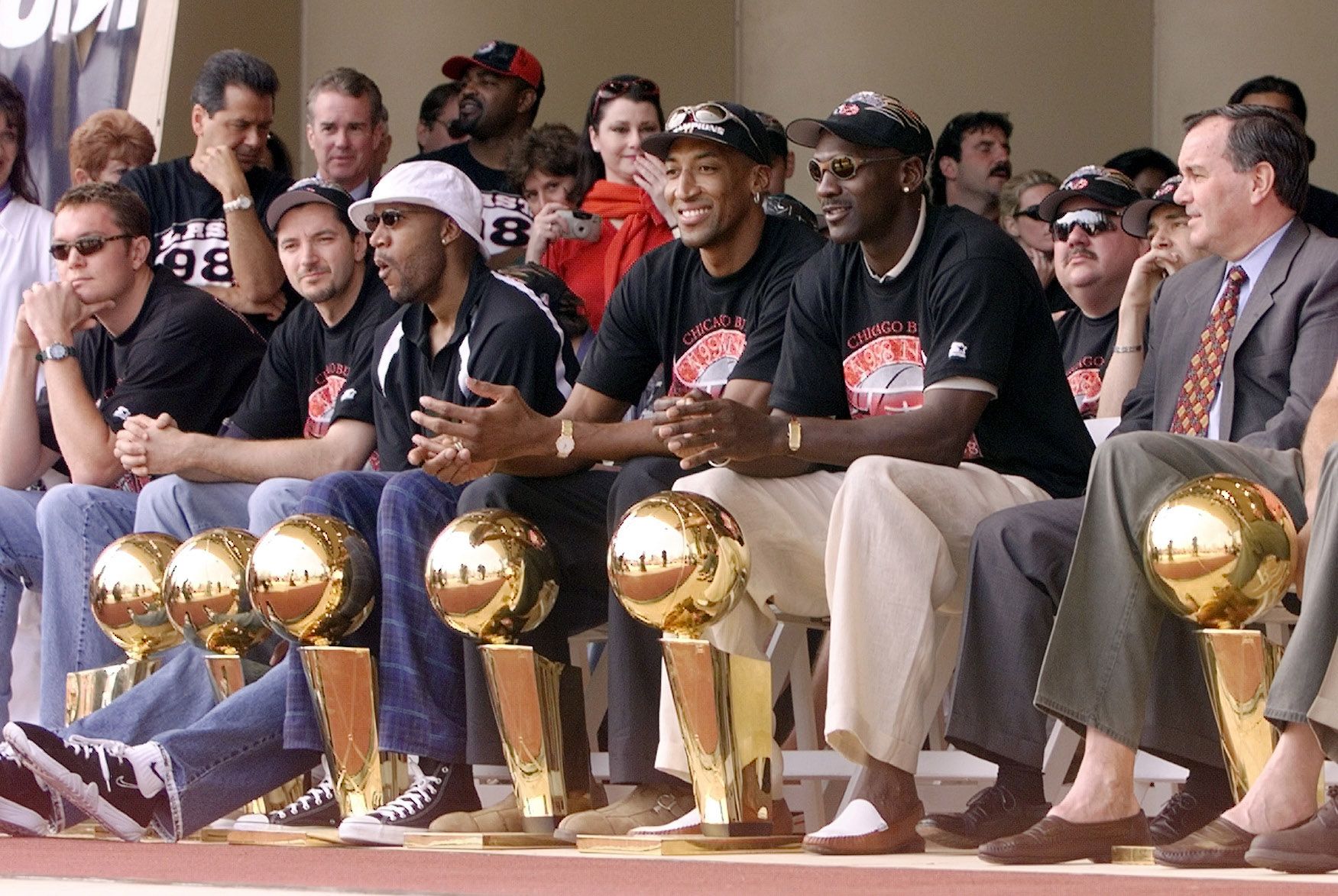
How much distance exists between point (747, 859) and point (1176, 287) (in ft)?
4.91

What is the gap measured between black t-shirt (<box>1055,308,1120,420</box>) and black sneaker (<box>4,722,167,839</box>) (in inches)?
94.9

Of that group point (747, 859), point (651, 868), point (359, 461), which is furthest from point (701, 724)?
point (359, 461)

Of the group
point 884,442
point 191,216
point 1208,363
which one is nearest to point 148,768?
point 884,442

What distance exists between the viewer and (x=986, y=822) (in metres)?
3.46

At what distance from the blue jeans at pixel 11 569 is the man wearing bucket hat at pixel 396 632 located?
1.00 m

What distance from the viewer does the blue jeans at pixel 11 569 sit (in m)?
5.15

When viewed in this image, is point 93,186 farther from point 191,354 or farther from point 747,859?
point 747,859

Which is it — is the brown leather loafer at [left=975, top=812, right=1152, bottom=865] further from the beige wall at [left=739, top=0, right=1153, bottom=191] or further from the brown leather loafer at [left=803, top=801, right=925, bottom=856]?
the beige wall at [left=739, top=0, right=1153, bottom=191]

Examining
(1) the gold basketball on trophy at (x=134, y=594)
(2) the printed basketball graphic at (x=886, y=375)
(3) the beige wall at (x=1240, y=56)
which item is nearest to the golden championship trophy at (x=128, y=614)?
(1) the gold basketball on trophy at (x=134, y=594)

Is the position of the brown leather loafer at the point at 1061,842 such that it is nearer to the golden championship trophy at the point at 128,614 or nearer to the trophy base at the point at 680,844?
the trophy base at the point at 680,844

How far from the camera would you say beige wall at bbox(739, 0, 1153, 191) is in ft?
24.0

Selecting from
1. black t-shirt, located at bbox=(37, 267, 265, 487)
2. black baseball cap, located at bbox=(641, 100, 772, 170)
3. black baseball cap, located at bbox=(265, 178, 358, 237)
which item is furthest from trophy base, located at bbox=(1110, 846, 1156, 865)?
black t-shirt, located at bbox=(37, 267, 265, 487)

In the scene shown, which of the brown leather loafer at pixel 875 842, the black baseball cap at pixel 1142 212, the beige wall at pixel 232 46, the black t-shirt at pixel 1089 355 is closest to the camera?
the brown leather loafer at pixel 875 842

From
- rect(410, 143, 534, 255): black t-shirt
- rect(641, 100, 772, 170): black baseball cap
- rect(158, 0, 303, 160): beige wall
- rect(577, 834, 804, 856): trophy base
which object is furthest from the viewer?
rect(158, 0, 303, 160): beige wall
